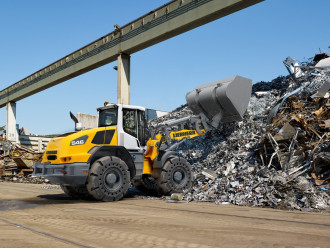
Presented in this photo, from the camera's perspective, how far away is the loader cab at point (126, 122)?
880cm

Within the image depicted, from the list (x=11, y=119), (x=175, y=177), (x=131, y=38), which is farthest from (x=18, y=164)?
(x=11, y=119)

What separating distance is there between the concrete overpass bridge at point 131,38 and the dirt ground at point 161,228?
10744mm

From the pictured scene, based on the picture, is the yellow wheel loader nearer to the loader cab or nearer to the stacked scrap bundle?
the loader cab

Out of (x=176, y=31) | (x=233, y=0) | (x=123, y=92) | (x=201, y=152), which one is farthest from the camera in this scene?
(x=123, y=92)

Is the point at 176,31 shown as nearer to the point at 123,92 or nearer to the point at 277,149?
the point at 123,92

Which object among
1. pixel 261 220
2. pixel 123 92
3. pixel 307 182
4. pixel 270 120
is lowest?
pixel 261 220

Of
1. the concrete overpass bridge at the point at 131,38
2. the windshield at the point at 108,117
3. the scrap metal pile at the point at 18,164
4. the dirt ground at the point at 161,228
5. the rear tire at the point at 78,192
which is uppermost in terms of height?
the concrete overpass bridge at the point at 131,38

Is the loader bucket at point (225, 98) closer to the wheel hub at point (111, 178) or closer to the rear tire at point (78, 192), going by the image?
the wheel hub at point (111, 178)

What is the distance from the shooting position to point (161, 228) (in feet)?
15.2

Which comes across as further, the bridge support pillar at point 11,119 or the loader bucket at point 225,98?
the bridge support pillar at point 11,119

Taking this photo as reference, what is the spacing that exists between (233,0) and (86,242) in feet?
41.8

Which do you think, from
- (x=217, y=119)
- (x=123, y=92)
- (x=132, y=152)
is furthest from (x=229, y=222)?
(x=123, y=92)

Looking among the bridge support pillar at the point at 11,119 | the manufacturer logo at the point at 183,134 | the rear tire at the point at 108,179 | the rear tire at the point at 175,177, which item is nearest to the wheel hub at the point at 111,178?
the rear tire at the point at 108,179

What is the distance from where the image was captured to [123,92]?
64.2 ft
